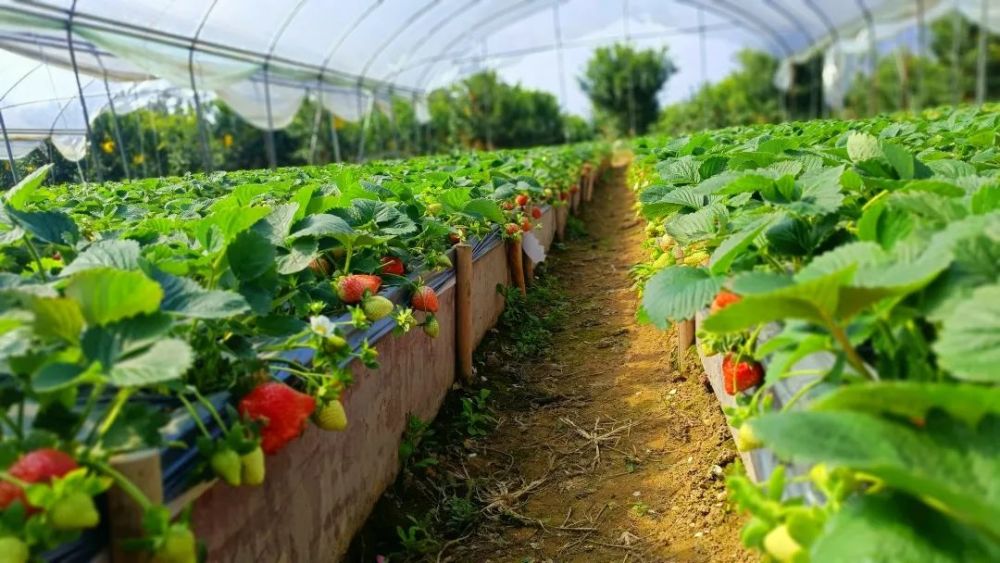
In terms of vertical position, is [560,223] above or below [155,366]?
below

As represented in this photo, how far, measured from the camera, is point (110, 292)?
1.17m

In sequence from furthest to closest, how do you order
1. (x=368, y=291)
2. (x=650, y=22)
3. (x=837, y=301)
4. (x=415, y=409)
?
(x=650, y=22), (x=415, y=409), (x=368, y=291), (x=837, y=301)

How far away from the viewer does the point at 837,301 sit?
983 mm

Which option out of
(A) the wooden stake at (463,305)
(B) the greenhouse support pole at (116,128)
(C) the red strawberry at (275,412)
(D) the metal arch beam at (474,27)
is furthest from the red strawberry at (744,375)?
(D) the metal arch beam at (474,27)

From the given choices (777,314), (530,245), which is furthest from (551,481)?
(530,245)

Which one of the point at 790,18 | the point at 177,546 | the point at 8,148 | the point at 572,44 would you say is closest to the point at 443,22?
the point at 572,44

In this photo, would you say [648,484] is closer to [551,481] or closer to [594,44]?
[551,481]

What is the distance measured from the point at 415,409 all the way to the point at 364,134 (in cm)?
1658

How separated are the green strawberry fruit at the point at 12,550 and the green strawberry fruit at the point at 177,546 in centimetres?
16

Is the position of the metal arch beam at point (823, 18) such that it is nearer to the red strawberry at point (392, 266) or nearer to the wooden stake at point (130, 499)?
the red strawberry at point (392, 266)

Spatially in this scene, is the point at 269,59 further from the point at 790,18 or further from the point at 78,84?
the point at 790,18

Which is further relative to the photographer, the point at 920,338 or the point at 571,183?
the point at 571,183

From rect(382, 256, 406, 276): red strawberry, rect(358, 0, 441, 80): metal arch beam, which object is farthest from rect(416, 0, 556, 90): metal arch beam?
rect(382, 256, 406, 276): red strawberry

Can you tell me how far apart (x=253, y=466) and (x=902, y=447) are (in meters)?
0.96
